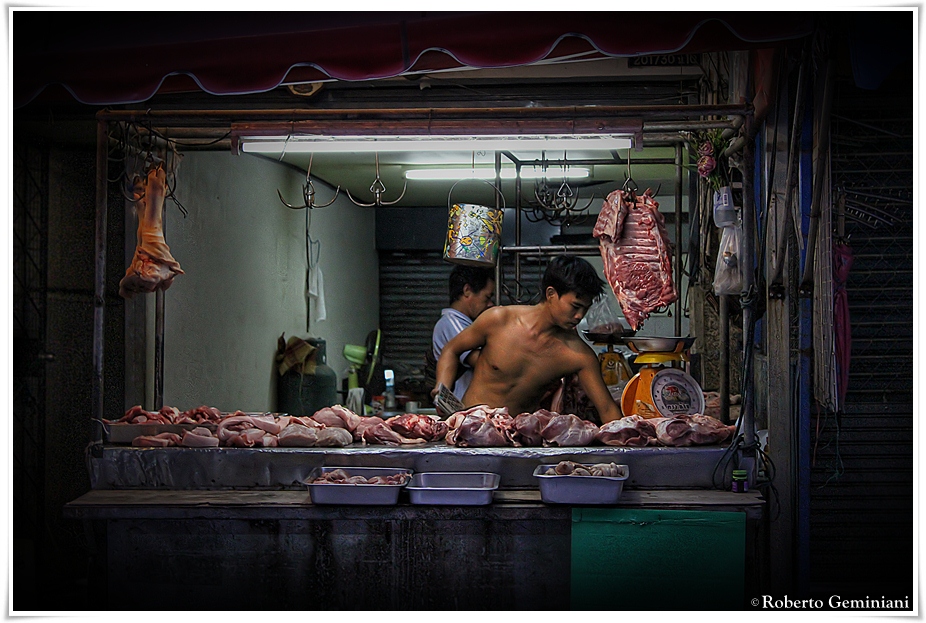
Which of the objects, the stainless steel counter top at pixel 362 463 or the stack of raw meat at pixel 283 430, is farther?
the stack of raw meat at pixel 283 430

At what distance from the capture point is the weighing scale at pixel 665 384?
4219 millimetres

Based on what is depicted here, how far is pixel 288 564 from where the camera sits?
362 centimetres

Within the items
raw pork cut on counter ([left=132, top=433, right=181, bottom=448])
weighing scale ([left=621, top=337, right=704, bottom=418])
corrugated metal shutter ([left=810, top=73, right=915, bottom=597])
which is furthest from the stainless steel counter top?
corrugated metal shutter ([left=810, top=73, right=915, bottom=597])

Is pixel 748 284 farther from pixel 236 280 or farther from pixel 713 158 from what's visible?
pixel 236 280

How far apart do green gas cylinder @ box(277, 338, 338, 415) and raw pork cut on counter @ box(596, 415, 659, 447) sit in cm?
393

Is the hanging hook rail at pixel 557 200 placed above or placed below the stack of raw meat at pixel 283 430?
above

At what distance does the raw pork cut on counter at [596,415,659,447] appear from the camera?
3.92m

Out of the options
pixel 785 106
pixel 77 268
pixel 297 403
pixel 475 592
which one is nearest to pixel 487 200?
pixel 297 403

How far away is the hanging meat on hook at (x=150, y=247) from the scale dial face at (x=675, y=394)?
2721mm

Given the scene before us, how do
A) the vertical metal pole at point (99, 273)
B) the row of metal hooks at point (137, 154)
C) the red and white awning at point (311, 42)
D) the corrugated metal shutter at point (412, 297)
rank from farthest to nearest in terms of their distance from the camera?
the corrugated metal shutter at point (412, 297) → the row of metal hooks at point (137, 154) → the vertical metal pole at point (99, 273) → the red and white awning at point (311, 42)

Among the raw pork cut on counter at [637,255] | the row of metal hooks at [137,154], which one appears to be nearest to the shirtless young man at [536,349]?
the raw pork cut on counter at [637,255]

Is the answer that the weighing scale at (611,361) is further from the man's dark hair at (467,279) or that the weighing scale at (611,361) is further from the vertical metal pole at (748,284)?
the vertical metal pole at (748,284)

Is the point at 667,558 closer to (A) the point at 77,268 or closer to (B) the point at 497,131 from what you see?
(B) the point at 497,131

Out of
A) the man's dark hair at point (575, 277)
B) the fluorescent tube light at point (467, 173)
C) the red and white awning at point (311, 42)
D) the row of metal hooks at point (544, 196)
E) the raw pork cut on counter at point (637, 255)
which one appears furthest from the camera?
the fluorescent tube light at point (467, 173)
